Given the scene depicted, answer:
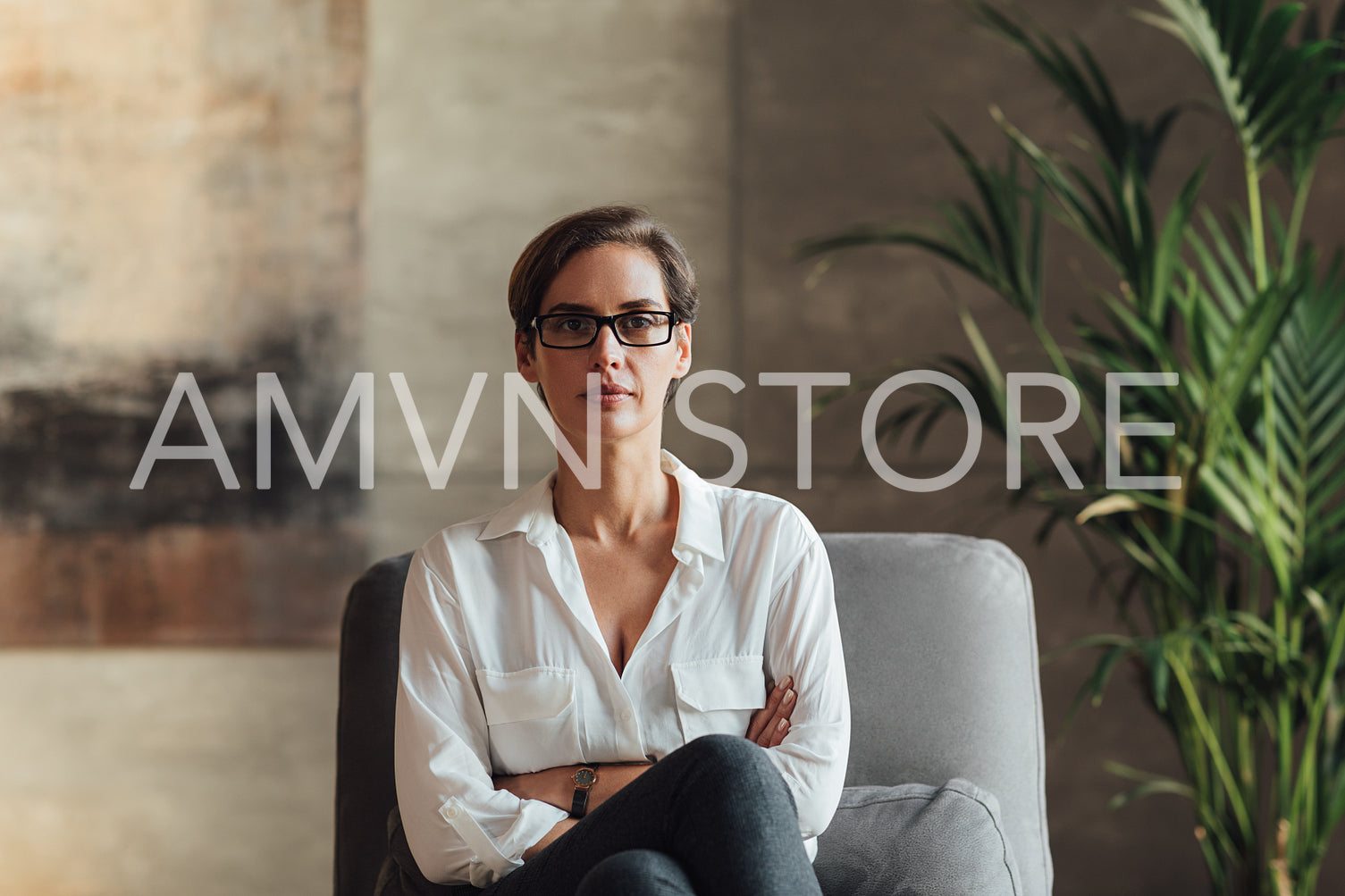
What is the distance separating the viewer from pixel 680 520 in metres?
1.56

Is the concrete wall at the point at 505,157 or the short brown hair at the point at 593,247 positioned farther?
the concrete wall at the point at 505,157

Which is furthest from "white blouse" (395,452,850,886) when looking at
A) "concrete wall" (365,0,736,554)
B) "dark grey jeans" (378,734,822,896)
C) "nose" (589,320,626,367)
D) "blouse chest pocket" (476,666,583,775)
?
"concrete wall" (365,0,736,554)

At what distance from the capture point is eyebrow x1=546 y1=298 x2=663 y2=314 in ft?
4.84

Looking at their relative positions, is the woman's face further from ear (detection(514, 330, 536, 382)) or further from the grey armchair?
the grey armchair

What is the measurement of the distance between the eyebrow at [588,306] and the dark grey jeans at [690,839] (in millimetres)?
562

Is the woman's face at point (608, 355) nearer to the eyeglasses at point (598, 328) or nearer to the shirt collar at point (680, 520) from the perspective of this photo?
the eyeglasses at point (598, 328)

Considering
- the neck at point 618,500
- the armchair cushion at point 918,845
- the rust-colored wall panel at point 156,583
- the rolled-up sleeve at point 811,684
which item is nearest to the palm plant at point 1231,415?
Answer: the armchair cushion at point 918,845

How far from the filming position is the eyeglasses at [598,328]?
1.47 meters

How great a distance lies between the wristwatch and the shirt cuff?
5cm

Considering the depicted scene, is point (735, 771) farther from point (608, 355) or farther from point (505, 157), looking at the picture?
point (505, 157)

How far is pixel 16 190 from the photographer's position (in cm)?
277

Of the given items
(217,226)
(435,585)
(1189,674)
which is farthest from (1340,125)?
(217,226)

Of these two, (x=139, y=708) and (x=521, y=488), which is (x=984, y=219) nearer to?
(x=521, y=488)

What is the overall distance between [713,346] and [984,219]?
2.48 ft
